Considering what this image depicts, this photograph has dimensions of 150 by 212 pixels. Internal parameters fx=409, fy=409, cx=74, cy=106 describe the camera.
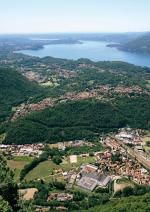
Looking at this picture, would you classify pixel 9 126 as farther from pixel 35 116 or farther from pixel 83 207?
pixel 83 207

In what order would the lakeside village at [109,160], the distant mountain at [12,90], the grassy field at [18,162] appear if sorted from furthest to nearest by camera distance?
the distant mountain at [12,90] → the grassy field at [18,162] → the lakeside village at [109,160]

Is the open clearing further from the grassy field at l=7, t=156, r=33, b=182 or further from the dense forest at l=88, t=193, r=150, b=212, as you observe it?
the dense forest at l=88, t=193, r=150, b=212

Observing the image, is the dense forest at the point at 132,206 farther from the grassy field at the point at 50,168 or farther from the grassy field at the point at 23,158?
the grassy field at the point at 23,158

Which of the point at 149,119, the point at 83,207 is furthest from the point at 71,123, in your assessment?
the point at 83,207

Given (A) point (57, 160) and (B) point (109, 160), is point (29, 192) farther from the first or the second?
(B) point (109, 160)

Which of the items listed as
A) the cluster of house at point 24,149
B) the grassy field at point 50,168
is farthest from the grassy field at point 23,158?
the grassy field at point 50,168

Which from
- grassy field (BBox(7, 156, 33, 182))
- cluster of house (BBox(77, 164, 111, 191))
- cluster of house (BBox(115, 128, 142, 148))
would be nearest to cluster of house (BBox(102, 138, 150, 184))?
cluster of house (BBox(77, 164, 111, 191))

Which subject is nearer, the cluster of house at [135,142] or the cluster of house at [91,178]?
the cluster of house at [91,178]

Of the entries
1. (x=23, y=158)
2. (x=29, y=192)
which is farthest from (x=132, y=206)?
(x=23, y=158)
